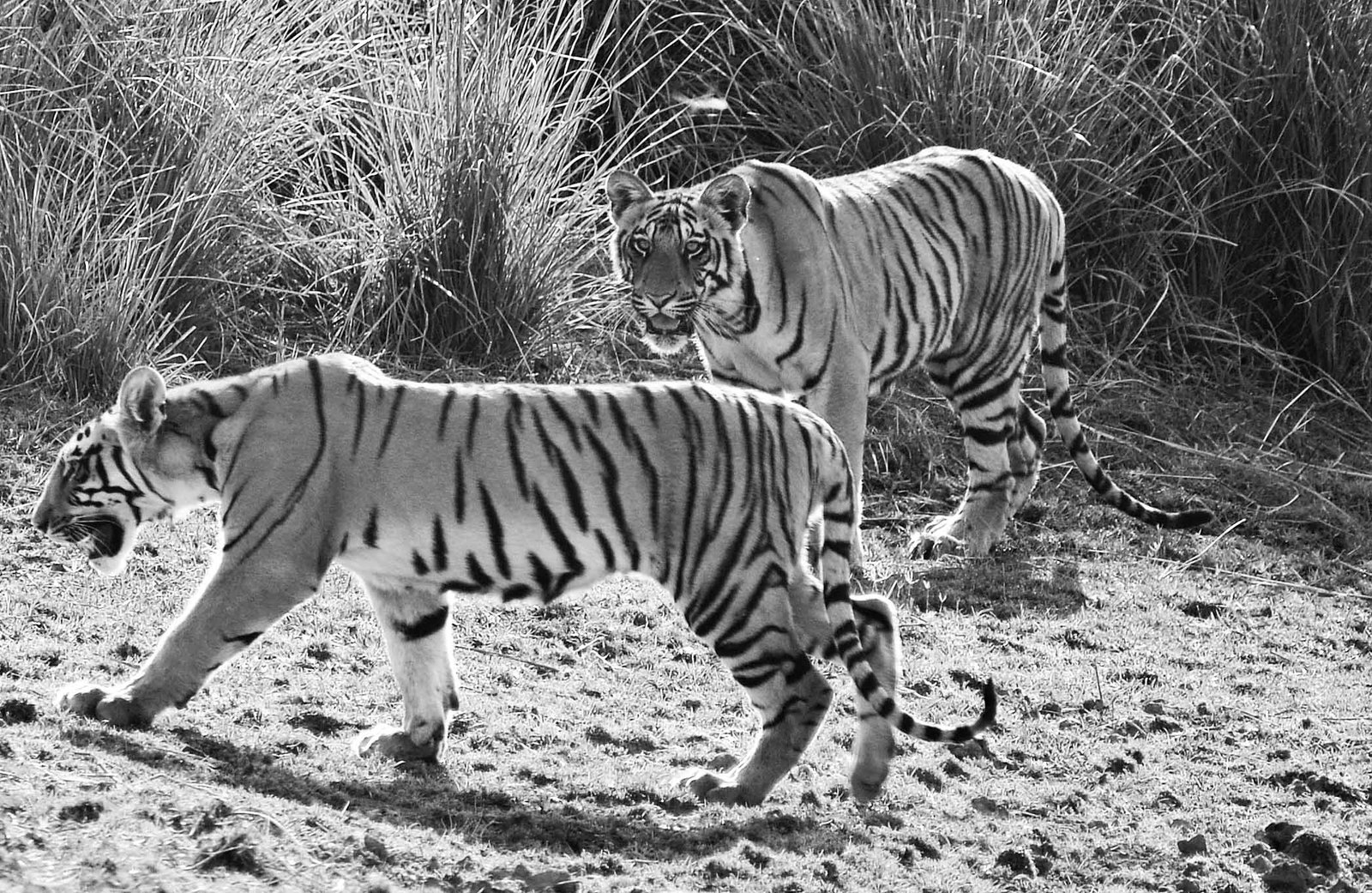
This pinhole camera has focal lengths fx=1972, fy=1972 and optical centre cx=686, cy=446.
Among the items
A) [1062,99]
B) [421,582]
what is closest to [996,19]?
[1062,99]

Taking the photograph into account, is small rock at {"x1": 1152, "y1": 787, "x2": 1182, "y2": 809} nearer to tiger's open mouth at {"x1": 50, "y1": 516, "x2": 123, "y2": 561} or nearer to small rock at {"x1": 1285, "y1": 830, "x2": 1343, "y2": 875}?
small rock at {"x1": 1285, "y1": 830, "x2": 1343, "y2": 875}

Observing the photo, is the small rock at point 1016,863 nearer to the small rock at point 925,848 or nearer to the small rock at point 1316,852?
the small rock at point 925,848

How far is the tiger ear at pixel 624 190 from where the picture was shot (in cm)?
624

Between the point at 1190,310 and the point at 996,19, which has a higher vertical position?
the point at 996,19

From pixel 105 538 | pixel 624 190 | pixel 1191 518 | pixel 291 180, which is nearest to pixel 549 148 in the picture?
pixel 291 180

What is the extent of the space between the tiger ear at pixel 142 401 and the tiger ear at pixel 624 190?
6.61 ft

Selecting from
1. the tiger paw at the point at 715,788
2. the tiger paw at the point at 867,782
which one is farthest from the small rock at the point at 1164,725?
the tiger paw at the point at 715,788

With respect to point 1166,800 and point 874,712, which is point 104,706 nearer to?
point 874,712

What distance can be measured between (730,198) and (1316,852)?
2727mm

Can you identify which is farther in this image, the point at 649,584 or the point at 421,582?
the point at 649,584

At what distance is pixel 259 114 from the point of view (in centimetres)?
778

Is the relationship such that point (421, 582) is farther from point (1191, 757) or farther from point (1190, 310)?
point (1190, 310)

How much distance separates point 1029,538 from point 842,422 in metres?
1.09

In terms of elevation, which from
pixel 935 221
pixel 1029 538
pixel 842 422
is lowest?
pixel 1029 538
